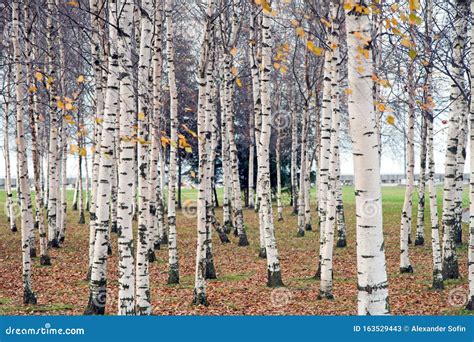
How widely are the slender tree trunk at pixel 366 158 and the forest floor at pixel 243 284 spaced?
329cm

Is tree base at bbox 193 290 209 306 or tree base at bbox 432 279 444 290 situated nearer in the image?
tree base at bbox 193 290 209 306

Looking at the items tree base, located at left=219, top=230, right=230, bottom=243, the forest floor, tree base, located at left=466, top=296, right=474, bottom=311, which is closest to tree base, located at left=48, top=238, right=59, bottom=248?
the forest floor

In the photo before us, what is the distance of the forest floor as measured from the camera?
10.1 meters

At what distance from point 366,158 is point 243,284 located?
26.5 ft

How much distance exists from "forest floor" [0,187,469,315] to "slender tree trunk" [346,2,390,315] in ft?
10.8

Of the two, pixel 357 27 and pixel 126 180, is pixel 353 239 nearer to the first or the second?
pixel 126 180

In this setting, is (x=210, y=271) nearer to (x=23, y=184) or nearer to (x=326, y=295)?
(x=326, y=295)

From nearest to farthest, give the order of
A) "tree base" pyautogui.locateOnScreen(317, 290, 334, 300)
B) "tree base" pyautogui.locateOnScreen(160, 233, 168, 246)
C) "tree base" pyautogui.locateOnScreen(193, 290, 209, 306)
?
1. "tree base" pyautogui.locateOnScreen(193, 290, 209, 306)
2. "tree base" pyautogui.locateOnScreen(317, 290, 334, 300)
3. "tree base" pyautogui.locateOnScreen(160, 233, 168, 246)

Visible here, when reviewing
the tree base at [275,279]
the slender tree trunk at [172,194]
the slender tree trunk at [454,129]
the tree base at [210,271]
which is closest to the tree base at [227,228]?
the tree base at [210,271]

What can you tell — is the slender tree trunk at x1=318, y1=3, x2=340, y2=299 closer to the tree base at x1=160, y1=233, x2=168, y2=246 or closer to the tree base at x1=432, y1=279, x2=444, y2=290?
the tree base at x1=432, y1=279, x2=444, y2=290

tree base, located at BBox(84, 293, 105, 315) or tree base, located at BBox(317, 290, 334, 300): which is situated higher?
tree base, located at BBox(84, 293, 105, 315)

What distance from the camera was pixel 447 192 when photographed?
11.3m

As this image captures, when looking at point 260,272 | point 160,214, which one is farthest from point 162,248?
point 260,272

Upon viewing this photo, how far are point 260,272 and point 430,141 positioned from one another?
18.0 ft
